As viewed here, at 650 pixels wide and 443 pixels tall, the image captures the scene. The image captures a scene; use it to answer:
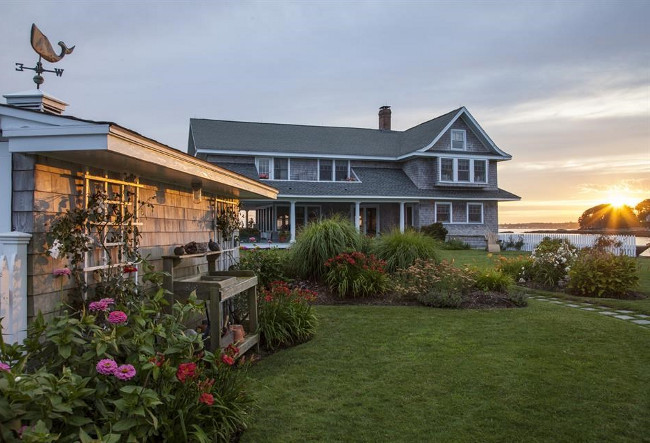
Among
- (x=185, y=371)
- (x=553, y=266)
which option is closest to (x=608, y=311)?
(x=553, y=266)

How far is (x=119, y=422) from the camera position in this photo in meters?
2.52

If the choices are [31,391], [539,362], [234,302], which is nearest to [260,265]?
[234,302]

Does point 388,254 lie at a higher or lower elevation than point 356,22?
lower

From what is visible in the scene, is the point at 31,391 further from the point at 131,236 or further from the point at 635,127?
the point at 635,127

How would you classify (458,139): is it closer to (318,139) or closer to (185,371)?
(318,139)

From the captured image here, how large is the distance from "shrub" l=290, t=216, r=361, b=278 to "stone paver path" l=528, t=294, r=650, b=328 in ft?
13.7

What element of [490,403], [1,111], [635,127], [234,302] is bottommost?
[490,403]

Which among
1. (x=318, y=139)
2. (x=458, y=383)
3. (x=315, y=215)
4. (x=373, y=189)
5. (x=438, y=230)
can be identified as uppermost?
(x=318, y=139)

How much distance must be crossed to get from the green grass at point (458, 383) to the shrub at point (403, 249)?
2.98m

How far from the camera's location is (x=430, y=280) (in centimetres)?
931

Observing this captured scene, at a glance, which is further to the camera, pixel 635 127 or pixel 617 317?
pixel 635 127

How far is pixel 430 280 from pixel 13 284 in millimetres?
7553

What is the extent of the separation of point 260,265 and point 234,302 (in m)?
2.76

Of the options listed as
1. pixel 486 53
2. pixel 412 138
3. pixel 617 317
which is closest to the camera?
pixel 617 317
